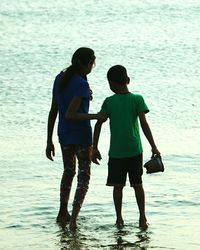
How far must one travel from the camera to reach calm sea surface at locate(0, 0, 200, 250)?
8050 mm

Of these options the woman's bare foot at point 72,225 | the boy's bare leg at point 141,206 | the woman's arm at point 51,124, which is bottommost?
the woman's bare foot at point 72,225

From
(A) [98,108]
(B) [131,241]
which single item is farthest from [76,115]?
(A) [98,108]

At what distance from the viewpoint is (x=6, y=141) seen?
12.0 m

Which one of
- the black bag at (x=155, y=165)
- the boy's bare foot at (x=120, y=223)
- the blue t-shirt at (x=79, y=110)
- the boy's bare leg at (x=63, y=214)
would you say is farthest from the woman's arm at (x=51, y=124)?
the black bag at (x=155, y=165)

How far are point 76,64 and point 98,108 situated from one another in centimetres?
614

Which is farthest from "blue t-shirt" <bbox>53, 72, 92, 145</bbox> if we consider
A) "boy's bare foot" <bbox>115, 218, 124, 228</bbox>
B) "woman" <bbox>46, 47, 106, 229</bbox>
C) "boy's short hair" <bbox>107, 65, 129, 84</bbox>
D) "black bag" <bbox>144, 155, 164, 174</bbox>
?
"boy's bare foot" <bbox>115, 218, 124, 228</bbox>

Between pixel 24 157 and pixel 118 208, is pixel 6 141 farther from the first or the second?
pixel 118 208

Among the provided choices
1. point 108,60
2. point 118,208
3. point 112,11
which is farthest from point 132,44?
point 118,208

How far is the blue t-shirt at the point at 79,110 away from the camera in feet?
26.3

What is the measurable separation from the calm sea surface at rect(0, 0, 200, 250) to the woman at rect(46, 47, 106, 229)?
421mm

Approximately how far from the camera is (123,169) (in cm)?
804

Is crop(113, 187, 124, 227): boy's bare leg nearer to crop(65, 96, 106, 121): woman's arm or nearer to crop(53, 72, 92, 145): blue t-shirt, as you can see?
crop(53, 72, 92, 145): blue t-shirt

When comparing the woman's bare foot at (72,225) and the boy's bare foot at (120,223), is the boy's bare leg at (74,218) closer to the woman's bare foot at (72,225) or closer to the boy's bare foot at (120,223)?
the woman's bare foot at (72,225)

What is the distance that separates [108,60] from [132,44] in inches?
78.7
